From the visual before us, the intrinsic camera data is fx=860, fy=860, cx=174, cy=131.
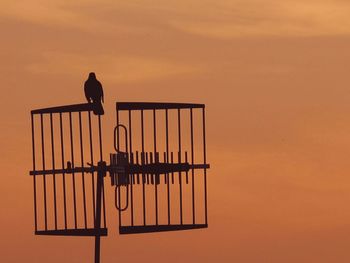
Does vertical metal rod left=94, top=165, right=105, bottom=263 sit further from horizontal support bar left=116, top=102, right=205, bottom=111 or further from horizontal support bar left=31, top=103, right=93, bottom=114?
horizontal support bar left=116, top=102, right=205, bottom=111

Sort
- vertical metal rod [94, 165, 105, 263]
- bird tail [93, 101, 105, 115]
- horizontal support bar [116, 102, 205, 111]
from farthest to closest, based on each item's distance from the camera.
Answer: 1. bird tail [93, 101, 105, 115]
2. vertical metal rod [94, 165, 105, 263]
3. horizontal support bar [116, 102, 205, 111]

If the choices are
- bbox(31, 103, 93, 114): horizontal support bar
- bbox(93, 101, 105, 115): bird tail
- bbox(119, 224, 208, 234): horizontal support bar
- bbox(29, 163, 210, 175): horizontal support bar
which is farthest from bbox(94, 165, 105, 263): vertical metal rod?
bbox(31, 103, 93, 114): horizontal support bar

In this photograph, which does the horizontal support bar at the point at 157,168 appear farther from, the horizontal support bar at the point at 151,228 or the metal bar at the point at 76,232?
the metal bar at the point at 76,232

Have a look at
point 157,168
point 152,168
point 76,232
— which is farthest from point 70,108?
point 76,232

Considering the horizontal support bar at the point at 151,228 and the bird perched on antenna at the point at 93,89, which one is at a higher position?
the bird perched on antenna at the point at 93,89

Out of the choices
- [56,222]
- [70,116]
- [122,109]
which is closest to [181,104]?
[122,109]

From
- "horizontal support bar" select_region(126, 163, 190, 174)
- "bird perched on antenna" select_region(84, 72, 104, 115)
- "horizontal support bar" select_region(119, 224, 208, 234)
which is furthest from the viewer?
"bird perched on antenna" select_region(84, 72, 104, 115)

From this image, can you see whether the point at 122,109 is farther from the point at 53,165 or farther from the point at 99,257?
the point at 99,257

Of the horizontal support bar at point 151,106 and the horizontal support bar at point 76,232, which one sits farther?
the horizontal support bar at point 76,232

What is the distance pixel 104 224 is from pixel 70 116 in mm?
2969

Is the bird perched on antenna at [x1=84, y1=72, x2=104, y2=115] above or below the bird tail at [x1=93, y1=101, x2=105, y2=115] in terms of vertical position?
above

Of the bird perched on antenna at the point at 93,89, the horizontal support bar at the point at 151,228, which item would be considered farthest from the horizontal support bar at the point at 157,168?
the bird perched on antenna at the point at 93,89

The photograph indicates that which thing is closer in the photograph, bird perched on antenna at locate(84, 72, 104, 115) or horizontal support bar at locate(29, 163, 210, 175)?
horizontal support bar at locate(29, 163, 210, 175)

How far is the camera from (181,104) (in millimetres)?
A: 21172
